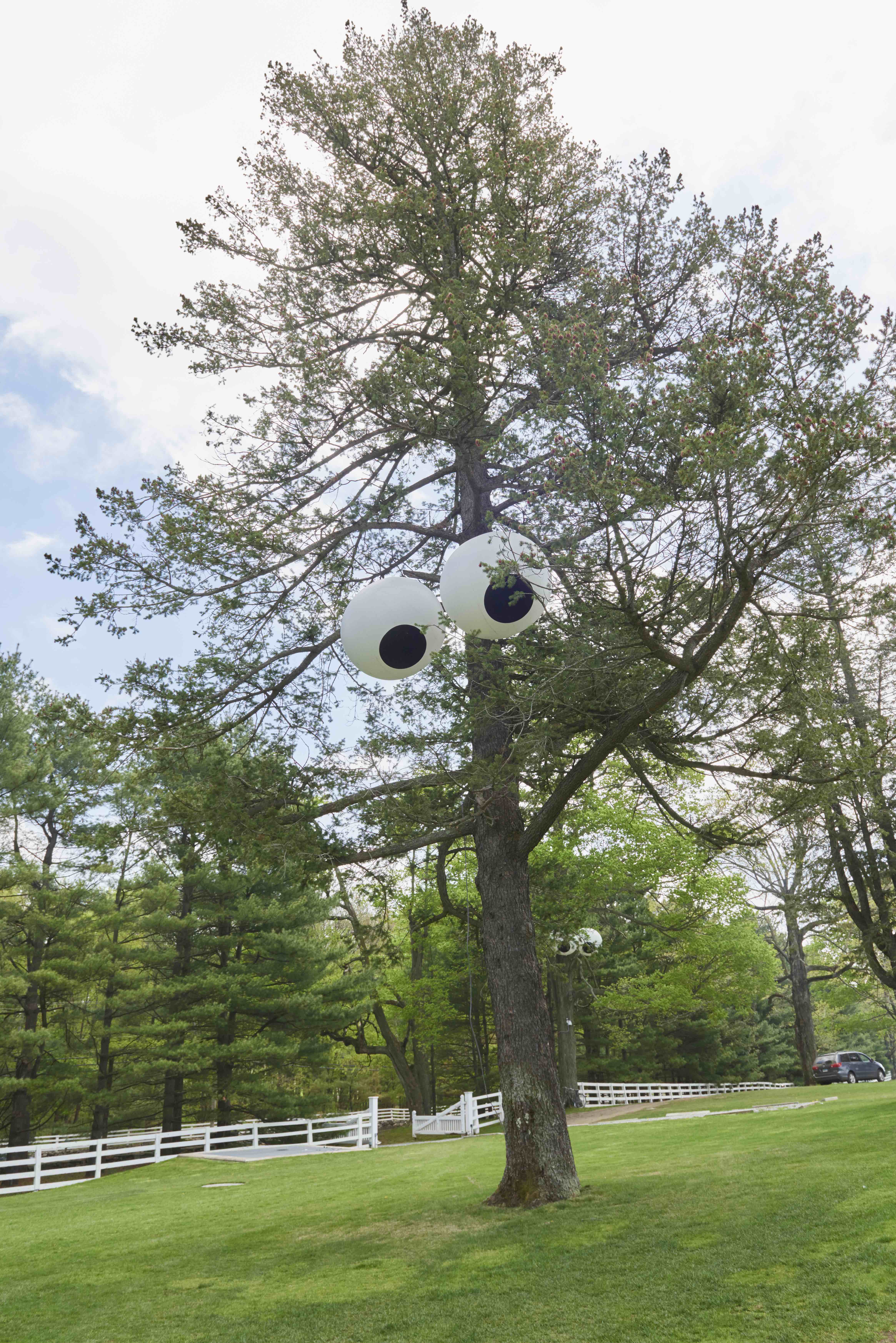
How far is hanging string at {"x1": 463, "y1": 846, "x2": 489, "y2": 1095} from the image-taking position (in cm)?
838

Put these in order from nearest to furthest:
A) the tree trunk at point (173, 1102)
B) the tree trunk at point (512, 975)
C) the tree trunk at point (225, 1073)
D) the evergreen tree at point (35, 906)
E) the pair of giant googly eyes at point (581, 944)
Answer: the tree trunk at point (512, 975) < the pair of giant googly eyes at point (581, 944) < the evergreen tree at point (35, 906) < the tree trunk at point (173, 1102) < the tree trunk at point (225, 1073)

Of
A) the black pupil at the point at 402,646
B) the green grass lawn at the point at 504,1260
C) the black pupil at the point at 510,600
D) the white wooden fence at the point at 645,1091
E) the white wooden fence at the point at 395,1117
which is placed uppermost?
the black pupil at the point at 510,600

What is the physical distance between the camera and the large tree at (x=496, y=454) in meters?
4.96

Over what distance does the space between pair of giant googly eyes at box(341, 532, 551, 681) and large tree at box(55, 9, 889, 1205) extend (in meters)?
0.22

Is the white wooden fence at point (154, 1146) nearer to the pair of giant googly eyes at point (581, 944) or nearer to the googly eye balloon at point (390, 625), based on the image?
the pair of giant googly eyes at point (581, 944)

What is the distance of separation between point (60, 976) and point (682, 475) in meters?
19.7

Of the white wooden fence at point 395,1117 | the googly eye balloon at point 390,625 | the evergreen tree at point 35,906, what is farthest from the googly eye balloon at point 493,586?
the white wooden fence at point 395,1117

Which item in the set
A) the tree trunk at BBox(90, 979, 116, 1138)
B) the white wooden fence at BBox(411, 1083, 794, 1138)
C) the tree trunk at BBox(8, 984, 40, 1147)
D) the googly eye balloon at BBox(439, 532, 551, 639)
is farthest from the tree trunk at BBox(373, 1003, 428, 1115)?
the googly eye balloon at BBox(439, 532, 551, 639)

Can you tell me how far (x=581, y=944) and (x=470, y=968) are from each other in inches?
173

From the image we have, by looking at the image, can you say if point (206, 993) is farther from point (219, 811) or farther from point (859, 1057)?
point (859, 1057)

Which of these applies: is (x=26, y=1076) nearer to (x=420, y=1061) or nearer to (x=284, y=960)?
(x=284, y=960)

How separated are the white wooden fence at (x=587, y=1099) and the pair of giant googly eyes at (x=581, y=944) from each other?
3277 millimetres

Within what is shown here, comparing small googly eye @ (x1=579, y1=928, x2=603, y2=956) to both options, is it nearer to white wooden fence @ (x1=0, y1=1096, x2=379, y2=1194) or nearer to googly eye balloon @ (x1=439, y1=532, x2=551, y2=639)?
white wooden fence @ (x1=0, y1=1096, x2=379, y2=1194)

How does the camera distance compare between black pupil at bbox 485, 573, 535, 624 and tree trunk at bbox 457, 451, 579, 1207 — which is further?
tree trunk at bbox 457, 451, 579, 1207
